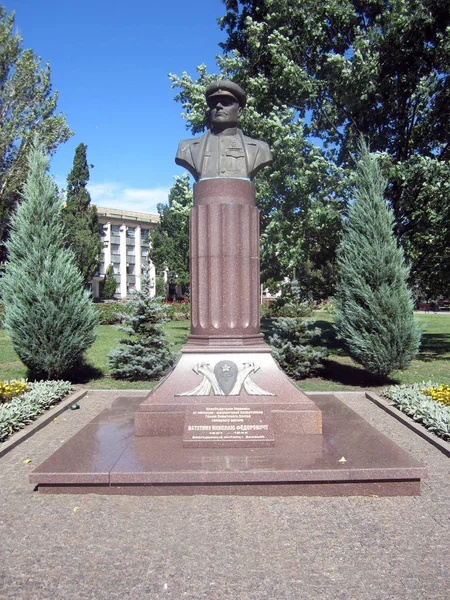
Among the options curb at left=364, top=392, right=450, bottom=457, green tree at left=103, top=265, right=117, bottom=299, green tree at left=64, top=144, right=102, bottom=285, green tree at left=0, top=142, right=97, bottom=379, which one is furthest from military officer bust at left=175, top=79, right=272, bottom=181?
green tree at left=103, top=265, right=117, bottom=299

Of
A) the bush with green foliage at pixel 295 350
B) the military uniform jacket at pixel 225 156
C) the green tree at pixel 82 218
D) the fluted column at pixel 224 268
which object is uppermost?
the green tree at pixel 82 218

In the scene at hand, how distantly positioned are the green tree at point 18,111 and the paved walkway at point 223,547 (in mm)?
24673

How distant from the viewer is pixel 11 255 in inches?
403

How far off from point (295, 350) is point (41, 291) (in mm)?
5481

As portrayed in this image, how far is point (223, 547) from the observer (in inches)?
146

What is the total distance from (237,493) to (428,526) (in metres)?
1.61

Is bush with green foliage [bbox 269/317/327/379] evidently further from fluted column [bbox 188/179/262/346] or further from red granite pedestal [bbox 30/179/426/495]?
fluted column [bbox 188/179/262/346]

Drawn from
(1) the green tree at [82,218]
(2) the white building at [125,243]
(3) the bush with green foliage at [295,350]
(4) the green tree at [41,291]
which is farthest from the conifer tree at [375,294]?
(2) the white building at [125,243]

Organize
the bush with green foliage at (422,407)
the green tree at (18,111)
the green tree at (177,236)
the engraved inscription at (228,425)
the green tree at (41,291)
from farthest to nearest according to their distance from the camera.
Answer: the green tree at (18,111), the green tree at (177,236), the green tree at (41,291), the bush with green foliage at (422,407), the engraved inscription at (228,425)

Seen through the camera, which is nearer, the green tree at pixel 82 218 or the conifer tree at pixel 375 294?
the conifer tree at pixel 375 294

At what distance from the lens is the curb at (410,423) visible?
6.23 meters

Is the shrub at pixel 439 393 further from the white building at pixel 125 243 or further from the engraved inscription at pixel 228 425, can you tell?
the white building at pixel 125 243

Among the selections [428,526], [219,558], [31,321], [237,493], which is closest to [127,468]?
[237,493]

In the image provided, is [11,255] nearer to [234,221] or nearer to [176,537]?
[234,221]
